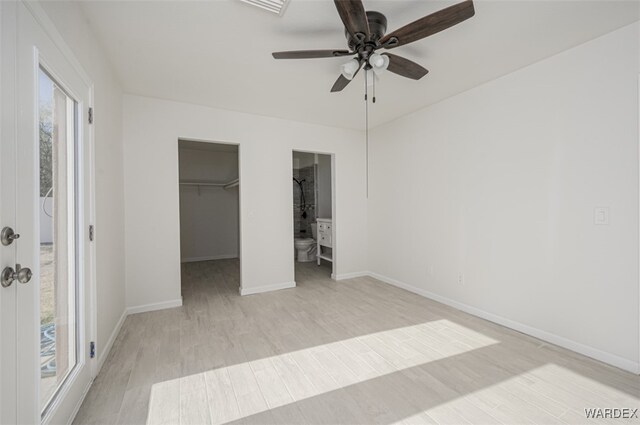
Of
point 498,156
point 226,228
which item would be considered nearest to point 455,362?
point 498,156

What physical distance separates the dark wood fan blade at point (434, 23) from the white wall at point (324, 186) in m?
4.12

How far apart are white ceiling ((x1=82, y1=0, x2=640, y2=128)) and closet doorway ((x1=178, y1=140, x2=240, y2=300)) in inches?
113

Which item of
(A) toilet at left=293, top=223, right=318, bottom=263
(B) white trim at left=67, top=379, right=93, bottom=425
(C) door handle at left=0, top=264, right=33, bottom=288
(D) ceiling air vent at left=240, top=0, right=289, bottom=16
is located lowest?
(B) white trim at left=67, top=379, right=93, bottom=425

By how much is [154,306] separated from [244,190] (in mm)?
1743

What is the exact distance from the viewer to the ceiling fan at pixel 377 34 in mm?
1443

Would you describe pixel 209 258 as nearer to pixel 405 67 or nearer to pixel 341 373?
pixel 341 373

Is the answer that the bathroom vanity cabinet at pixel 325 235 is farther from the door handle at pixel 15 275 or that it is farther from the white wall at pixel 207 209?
the door handle at pixel 15 275

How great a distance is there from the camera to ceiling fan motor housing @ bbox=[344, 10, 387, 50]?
1.73 meters

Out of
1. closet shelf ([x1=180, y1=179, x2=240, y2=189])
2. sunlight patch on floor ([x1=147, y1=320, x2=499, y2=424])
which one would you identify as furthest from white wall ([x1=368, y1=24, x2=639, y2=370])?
closet shelf ([x1=180, y1=179, x2=240, y2=189])

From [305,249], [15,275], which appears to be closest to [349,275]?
[305,249]

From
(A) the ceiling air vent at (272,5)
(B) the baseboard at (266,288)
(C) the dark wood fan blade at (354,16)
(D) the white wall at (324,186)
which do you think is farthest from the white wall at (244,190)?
(C) the dark wood fan blade at (354,16)

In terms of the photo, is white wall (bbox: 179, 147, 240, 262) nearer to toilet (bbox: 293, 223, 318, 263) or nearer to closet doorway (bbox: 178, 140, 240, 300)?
closet doorway (bbox: 178, 140, 240, 300)

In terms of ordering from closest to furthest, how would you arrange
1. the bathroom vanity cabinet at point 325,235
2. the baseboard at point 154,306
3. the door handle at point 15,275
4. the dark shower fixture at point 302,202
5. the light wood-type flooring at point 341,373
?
the door handle at point 15,275 < the light wood-type flooring at point 341,373 < the baseboard at point 154,306 < the bathroom vanity cabinet at point 325,235 < the dark shower fixture at point 302,202

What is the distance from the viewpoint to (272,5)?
1718 millimetres
